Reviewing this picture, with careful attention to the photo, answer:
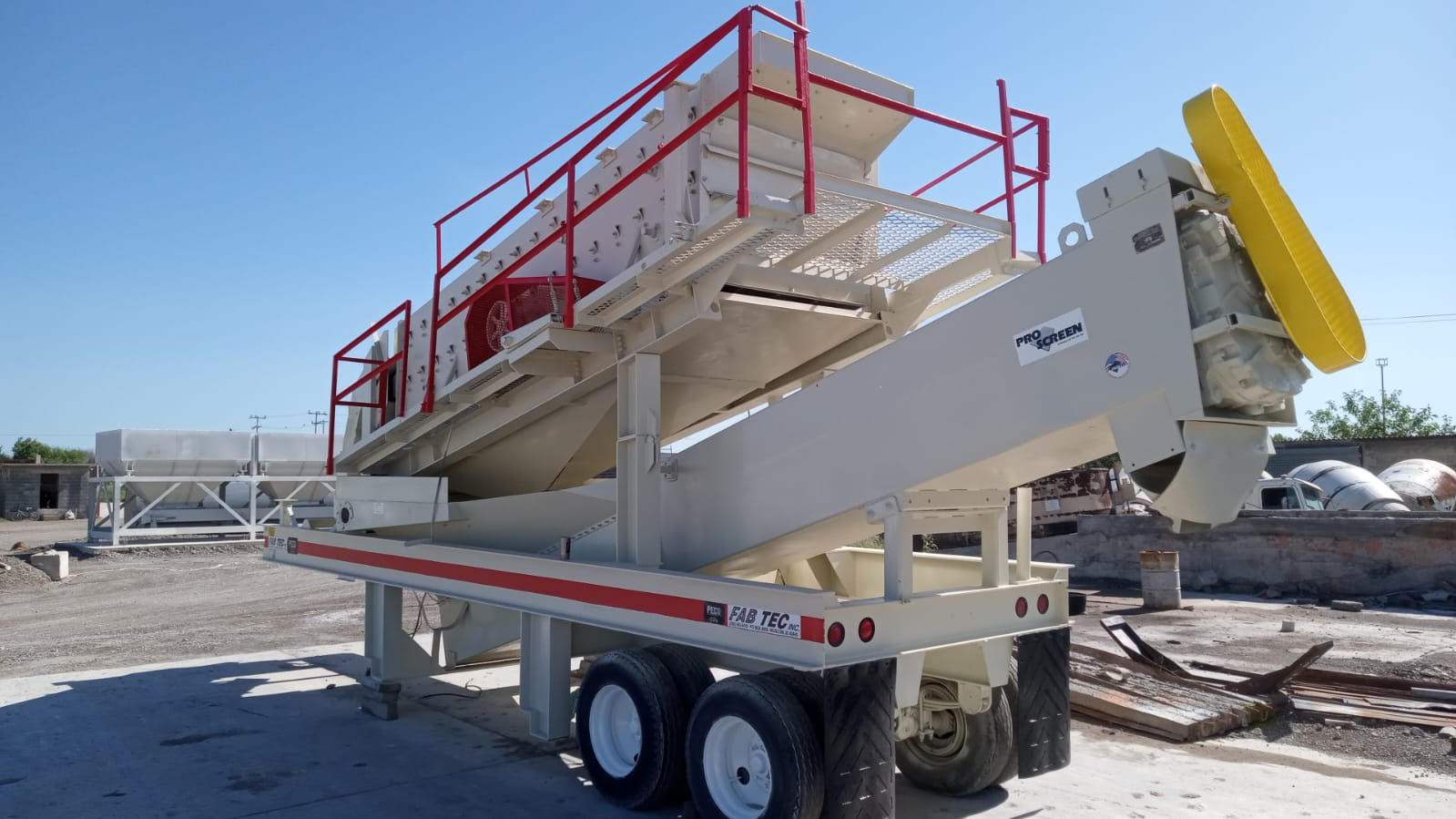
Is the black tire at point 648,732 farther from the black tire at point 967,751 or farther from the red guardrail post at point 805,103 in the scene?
the red guardrail post at point 805,103

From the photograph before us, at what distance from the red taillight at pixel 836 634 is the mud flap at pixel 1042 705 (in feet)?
4.75

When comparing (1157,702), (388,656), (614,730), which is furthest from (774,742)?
(388,656)

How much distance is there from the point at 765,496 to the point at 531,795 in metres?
2.32

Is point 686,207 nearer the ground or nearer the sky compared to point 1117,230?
nearer the sky

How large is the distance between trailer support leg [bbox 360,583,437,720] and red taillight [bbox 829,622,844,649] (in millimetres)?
4510

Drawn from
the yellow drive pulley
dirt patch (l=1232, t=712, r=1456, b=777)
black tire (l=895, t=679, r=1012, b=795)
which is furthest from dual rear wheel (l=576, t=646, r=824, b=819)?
dirt patch (l=1232, t=712, r=1456, b=777)

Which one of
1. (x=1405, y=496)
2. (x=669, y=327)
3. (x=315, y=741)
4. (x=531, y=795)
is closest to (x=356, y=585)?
(x=315, y=741)

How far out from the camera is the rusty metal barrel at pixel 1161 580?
507 inches

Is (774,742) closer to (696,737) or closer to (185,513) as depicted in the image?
(696,737)

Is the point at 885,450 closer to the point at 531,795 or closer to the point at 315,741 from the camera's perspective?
the point at 531,795

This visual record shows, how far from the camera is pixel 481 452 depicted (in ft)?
23.5

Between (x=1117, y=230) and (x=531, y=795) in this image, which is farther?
(x=531, y=795)

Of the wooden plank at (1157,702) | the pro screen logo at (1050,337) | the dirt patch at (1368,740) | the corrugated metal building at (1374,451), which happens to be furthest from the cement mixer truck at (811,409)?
the corrugated metal building at (1374,451)

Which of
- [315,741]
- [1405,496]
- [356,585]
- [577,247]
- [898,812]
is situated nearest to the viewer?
[898,812]
